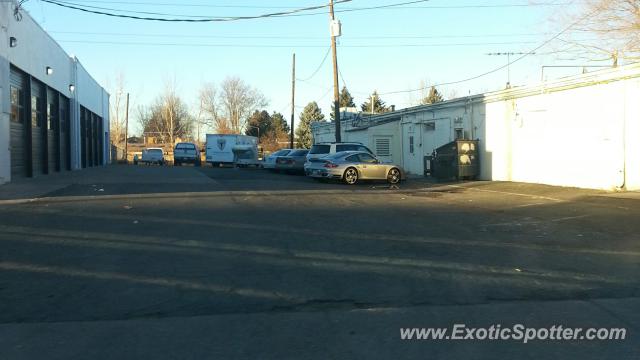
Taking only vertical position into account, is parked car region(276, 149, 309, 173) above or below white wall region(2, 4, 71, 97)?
below

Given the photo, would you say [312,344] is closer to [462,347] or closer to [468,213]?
[462,347]

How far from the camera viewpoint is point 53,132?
29953mm

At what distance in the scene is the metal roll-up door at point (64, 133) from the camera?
31.7m

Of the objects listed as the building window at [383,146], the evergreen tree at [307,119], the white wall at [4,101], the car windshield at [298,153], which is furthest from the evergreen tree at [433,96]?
the white wall at [4,101]

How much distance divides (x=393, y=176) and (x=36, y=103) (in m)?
16.1

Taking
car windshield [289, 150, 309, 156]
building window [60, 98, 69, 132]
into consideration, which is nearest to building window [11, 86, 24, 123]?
building window [60, 98, 69, 132]

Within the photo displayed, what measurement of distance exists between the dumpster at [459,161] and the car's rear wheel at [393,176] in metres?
2.50

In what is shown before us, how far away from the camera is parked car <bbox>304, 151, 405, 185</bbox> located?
24.1m

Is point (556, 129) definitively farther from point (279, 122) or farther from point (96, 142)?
point (279, 122)

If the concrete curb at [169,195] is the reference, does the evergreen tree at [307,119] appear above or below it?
above

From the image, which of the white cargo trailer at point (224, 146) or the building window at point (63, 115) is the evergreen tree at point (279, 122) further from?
the building window at point (63, 115)

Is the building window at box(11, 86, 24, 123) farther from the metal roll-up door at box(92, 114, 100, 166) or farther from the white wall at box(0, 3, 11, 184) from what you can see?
the metal roll-up door at box(92, 114, 100, 166)

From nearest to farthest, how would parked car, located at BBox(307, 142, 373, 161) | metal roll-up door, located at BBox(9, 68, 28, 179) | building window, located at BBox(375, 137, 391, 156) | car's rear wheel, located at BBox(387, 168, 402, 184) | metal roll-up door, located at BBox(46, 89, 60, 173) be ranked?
metal roll-up door, located at BBox(9, 68, 28, 179), car's rear wheel, located at BBox(387, 168, 402, 184), parked car, located at BBox(307, 142, 373, 161), metal roll-up door, located at BBox(46, 89, 60, 173), building window, located at BBox(375, 137, 391, 156)

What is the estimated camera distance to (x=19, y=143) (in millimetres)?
23281
